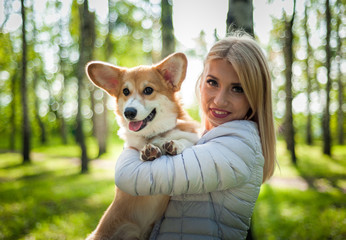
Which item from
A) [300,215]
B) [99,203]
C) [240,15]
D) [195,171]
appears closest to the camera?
[195,171]

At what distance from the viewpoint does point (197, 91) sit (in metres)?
2.36

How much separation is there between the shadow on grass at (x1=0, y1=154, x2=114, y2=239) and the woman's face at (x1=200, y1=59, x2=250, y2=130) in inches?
159

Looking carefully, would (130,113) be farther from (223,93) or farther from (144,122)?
(223,93)

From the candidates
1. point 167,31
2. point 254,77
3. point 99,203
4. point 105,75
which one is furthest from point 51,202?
point 254,77

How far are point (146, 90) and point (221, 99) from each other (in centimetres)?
75

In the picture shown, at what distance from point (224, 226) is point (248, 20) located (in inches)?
90.6

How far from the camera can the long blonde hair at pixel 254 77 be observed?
1.76 m

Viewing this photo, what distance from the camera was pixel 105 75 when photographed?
2391 mm

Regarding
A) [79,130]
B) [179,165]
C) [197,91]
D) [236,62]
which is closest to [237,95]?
[236,62]

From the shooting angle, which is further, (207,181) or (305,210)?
(305,210)

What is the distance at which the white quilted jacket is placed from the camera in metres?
1.41

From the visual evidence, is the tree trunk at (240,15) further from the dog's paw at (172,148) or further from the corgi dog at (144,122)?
the dog's paw at (172,148)

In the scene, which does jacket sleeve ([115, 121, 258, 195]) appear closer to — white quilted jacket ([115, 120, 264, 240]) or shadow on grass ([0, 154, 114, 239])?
white quilted jacket ([115, 120, 264, 240])

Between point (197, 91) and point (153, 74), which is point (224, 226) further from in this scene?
point (153, 74)
